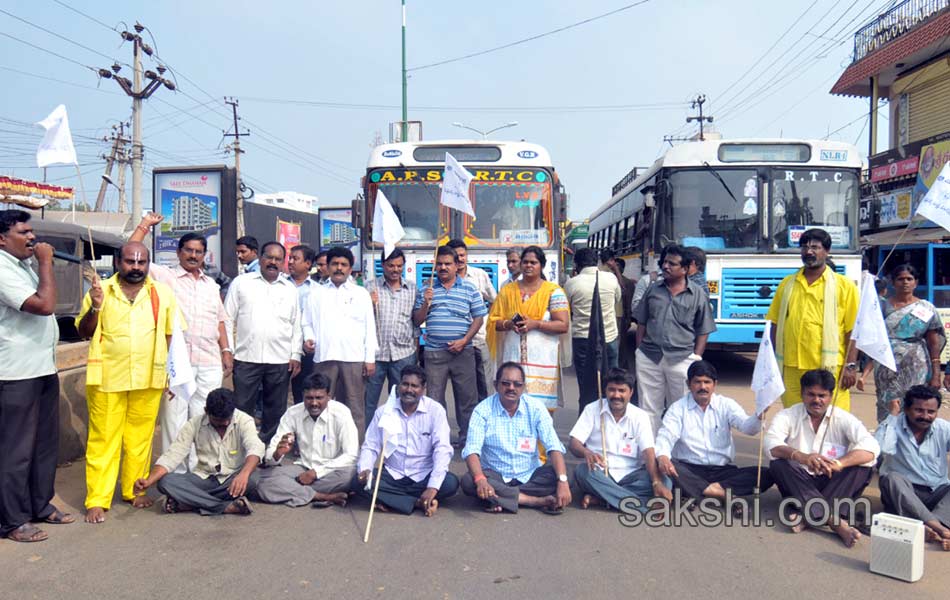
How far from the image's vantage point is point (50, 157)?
5305 millimetres

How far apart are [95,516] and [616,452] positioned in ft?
11.0

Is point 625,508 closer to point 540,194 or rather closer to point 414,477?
point 414,477

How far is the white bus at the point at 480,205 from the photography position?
31.4 ft

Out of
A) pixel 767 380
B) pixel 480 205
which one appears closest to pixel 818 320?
pixel 767 380

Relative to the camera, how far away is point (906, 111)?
2025 centimetres

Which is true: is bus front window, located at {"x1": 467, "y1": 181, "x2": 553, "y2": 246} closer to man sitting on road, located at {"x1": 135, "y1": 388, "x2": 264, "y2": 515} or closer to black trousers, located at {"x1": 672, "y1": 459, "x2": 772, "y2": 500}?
black trousers, located at {"x1": 672, "y1": 459, "x2": 772, "y2": 500}

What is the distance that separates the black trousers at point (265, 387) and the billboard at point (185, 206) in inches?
283

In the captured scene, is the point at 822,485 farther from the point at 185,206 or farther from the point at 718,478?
the point at 185,206

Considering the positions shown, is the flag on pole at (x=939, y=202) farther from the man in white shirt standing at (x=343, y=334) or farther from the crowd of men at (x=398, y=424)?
the man in white shirt standing at (x=343, y=334)

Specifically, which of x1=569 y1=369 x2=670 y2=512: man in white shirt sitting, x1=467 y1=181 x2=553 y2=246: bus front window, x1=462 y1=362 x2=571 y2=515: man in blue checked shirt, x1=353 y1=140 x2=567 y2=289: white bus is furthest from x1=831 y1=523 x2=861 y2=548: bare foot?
x1=467 y1=181 x2=553 y2=246: bus front window

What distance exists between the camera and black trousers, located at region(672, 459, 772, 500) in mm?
5098

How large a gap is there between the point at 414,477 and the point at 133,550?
1.72m

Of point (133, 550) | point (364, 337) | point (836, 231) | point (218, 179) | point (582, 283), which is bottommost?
point (133, 550)

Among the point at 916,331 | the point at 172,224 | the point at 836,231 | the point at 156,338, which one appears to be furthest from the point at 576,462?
the point at 172,224
